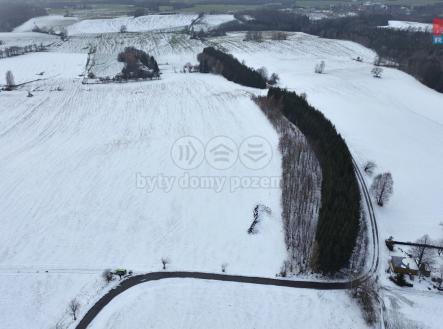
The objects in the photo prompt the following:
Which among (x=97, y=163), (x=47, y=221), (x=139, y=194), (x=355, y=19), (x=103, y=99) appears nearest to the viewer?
(x=47, y=221)

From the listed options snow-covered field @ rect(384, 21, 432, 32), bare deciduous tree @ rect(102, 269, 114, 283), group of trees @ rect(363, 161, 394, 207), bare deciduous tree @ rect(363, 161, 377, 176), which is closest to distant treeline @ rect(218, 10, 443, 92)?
snow-covered field @ rect(384, 21, 432, 32)

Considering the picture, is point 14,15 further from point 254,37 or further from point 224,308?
point 224,308

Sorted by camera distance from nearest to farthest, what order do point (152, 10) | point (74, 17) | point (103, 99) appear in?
point (103, 99), point (74, 17), point (152, 10)

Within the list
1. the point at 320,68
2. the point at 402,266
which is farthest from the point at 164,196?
the point at 320,68

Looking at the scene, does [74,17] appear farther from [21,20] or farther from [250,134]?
[250,134]

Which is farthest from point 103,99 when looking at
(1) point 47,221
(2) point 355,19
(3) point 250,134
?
(2) point 355,19

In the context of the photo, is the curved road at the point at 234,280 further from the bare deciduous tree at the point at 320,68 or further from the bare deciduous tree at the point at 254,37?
the bare deciduous tree at the point at 254,37
